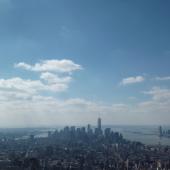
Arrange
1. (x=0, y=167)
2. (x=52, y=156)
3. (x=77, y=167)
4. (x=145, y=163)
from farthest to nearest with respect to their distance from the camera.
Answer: (x=52, y=156), (x=145, y=163), (x=77, y=167), (x=0, y=167)

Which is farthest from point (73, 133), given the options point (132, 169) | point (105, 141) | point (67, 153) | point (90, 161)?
point (132, 169)

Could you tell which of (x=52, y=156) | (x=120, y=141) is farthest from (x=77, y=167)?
(x=120, y=141)

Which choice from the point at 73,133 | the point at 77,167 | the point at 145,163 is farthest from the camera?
the point at 73,133

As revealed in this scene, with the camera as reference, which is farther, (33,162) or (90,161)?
(90,161)

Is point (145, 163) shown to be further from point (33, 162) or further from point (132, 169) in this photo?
point (33, 162)

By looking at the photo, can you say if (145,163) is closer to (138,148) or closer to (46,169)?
(46,169)

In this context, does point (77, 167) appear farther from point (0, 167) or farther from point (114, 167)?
point (0, 167)

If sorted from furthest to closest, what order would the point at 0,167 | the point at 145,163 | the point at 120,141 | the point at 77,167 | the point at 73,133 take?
the point at 73,133
the point at 120,141
the point at 145,163
the point at 77,167
the point at 0,167

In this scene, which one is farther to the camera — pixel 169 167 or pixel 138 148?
pixel 138 148

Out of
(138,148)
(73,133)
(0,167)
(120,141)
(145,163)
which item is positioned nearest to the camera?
(0,167)
